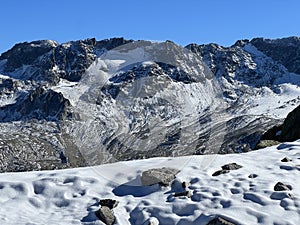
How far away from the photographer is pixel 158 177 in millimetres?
18047

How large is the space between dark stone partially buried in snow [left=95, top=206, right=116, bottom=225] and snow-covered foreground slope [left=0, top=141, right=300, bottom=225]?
0.73 feet

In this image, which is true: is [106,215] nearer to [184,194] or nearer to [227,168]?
[184,194]

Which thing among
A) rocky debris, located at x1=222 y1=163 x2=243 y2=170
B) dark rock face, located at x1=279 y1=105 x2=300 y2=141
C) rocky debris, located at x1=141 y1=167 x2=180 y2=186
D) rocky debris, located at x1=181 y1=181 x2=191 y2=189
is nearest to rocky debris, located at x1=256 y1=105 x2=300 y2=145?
dark rock face, located at x1=279 y1=105 x2=300 y2=141

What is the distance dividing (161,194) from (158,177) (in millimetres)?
1087

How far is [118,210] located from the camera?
52.9 feet

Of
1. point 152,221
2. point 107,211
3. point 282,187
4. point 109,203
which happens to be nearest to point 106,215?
point 107,211

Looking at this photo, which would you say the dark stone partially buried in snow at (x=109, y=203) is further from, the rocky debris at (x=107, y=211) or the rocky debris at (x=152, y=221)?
the rocky debris at (x=152, y=221)

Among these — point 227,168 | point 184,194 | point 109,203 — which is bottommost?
point 184,194

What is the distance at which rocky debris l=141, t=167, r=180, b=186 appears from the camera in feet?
58.6

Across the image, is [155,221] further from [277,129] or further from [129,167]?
[277,129]

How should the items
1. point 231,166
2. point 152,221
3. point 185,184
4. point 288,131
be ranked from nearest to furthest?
point 152,221 → point 185,184 → point 231,166 → point 288,131

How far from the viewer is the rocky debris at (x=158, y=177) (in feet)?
58.6

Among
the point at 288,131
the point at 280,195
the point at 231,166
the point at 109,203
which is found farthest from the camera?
the point at 288,131

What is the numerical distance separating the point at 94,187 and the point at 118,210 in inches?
94.1
